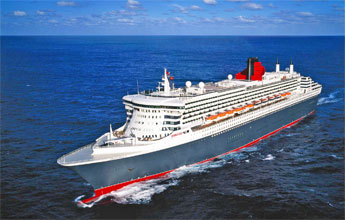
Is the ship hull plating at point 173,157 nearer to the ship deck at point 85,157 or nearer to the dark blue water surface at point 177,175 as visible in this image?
the ship deck at point 85,157

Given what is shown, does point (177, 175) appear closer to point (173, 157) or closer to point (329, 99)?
point (173, 157)

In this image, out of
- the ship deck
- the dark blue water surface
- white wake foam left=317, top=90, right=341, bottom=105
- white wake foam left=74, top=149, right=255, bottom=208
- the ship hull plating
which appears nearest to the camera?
the dark blue water surface

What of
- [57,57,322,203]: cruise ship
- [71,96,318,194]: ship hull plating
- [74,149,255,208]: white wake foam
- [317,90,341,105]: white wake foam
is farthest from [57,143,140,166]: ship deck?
[317,90,341,105]: white wake foam

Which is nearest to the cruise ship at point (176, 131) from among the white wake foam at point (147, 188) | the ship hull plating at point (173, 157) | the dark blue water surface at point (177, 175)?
the ship hull plating at point (173, 157)

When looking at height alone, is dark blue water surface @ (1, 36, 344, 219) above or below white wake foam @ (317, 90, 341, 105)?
below

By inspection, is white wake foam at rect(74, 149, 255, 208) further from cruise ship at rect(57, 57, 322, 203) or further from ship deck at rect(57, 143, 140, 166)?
ship deck at rect(57, 143, 140, 166)

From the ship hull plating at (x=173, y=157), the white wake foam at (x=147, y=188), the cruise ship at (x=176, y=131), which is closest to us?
the white wake foam at (x=147, y=188)

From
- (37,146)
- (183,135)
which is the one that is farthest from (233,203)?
(37,146)
